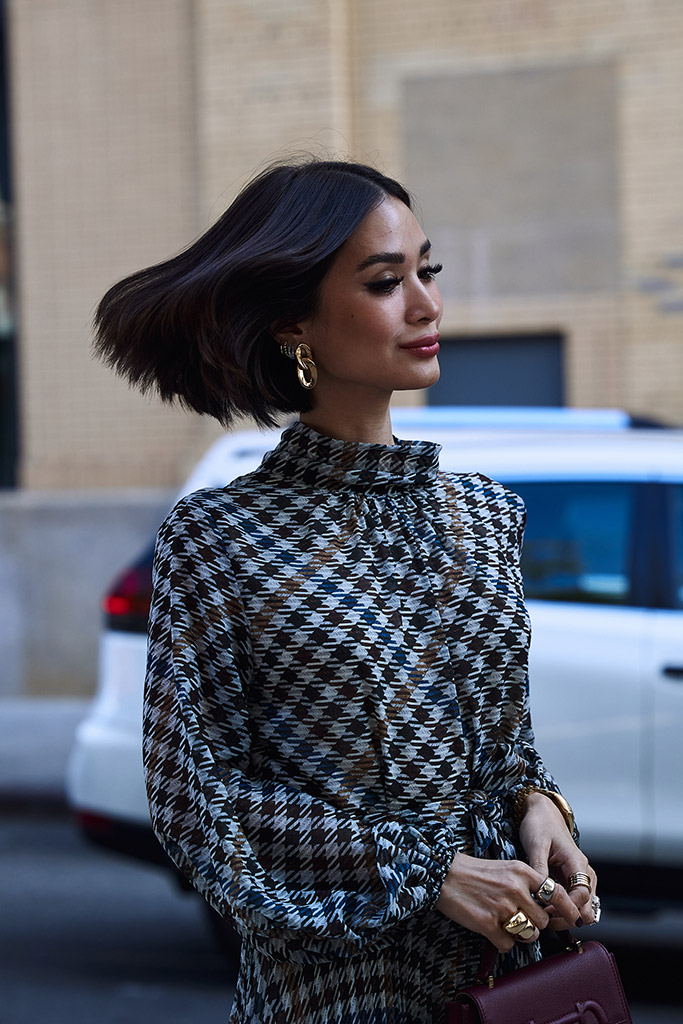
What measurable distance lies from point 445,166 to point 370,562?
8.40 m

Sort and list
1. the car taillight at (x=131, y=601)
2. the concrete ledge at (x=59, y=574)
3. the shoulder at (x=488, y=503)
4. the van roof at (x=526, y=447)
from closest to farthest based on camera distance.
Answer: the shoulder at (x=488, y=503)
the van roof at (x=526, y=447)
the car taillight at (x=131, y=601)
the concrete ledge at (x=59, y=574)

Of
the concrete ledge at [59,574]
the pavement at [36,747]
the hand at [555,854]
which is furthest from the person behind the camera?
the concrete ledge at [59,574]

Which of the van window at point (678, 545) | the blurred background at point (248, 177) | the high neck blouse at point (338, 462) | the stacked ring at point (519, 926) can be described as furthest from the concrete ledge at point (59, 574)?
the stacked ring at point (519, 926)

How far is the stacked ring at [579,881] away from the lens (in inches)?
67.4

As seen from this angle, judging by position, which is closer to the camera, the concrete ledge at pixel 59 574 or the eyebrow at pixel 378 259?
the eyebrow at pixel 378 259

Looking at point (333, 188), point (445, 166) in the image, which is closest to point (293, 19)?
point (445, 166)

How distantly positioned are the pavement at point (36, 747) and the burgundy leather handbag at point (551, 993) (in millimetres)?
6254

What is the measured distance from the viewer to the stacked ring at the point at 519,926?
5.22 ft

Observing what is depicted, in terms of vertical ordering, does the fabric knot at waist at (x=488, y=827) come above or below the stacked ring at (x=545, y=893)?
above

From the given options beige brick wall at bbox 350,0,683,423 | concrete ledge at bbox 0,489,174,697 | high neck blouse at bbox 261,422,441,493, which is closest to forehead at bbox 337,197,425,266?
high neck blouse at bbox 261,422,441,493

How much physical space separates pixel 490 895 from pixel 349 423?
0.66m

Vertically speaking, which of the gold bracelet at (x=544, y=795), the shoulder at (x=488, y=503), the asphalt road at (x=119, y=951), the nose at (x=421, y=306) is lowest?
the asphalt road at (x=119, y=951)

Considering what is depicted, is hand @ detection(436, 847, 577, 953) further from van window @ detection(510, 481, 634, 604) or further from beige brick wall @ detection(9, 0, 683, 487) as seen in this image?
beige brick wall @ detection(9, 0, 683, 487)

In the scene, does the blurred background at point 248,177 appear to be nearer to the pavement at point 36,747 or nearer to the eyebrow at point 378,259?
the pavement at point 36,747
